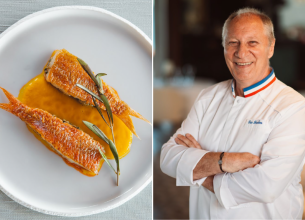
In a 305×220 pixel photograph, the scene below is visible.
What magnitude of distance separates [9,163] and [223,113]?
2.56 feet

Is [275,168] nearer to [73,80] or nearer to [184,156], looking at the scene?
[184,156]

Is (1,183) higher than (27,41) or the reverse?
the reverse

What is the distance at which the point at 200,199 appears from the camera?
45.8 inches

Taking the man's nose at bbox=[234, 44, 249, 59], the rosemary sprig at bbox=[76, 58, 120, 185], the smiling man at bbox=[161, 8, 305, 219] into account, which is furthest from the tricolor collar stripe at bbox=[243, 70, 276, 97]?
the rosemary sprig at bbox=[76, 58, 120, 185]

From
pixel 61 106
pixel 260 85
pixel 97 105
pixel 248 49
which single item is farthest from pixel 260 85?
pixel 61 106

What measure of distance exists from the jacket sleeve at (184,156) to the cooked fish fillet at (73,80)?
0.19 m

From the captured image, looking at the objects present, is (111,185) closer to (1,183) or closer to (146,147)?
(146,147)

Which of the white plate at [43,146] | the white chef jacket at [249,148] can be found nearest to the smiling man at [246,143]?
the white chef jacket at [249,148]

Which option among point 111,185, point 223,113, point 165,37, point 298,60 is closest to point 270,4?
point 298,60

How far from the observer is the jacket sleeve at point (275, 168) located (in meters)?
0.99

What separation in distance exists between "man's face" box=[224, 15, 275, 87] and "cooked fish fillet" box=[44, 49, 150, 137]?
0.44 metres

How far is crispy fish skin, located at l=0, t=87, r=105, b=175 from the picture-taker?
0.99 m

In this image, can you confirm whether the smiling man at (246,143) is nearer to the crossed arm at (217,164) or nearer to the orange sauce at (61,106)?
the crossed arm at (217,164)

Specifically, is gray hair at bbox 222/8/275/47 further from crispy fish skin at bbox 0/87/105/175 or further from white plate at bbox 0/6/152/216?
crispy fish skin at bbox 0/87/105/175
